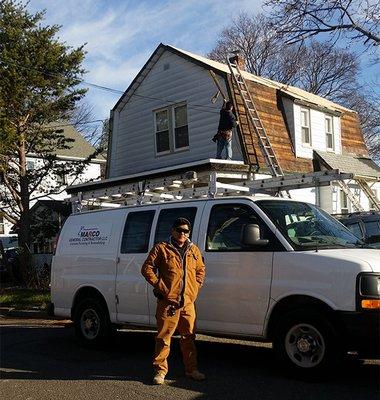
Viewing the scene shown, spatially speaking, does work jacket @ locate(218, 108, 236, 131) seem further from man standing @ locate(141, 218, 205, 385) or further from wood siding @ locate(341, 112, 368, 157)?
man standing @ locate(141, 218, 205, 385)

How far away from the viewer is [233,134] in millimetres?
17828

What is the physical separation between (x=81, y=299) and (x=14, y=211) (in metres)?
12.7

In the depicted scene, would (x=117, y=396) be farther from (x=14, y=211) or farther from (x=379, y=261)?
(x=14, y=211)

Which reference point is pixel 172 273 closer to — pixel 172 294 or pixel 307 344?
pixel 172 294

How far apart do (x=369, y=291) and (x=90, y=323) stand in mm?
4320

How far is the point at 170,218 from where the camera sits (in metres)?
7.56

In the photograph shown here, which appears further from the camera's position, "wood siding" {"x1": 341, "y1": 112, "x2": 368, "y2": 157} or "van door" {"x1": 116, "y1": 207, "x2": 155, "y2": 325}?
"wood siding" {"x1": 341, "y1": 112, "x2": 368, "y2": 157}

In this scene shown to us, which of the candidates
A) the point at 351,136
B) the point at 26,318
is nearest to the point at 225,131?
the point at 26,318

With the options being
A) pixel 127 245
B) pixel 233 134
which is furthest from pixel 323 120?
pixel 127 245

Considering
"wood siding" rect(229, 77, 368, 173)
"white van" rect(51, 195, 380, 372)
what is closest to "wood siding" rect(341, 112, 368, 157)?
"wood siding" rect(229, 77, 368, 173)

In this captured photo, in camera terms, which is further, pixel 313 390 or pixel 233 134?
pixel 233 134

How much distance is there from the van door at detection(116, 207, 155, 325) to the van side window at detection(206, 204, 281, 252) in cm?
107

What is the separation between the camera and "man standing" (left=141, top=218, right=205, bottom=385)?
20.0 ft

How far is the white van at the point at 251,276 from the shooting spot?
5.81 meters
